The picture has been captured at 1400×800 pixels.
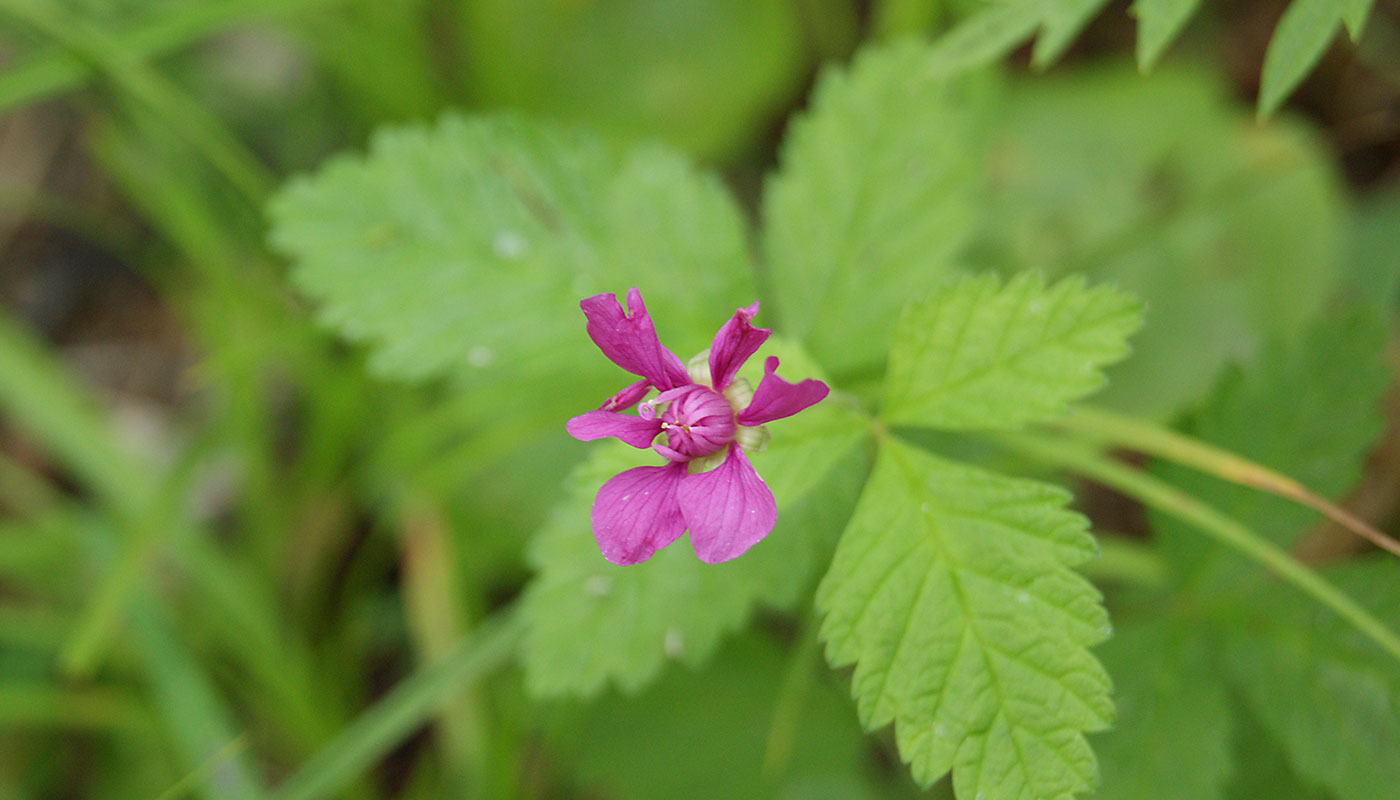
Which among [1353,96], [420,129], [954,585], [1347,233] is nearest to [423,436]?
[420,129]

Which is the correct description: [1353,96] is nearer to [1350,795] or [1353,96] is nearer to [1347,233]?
[1347,233]

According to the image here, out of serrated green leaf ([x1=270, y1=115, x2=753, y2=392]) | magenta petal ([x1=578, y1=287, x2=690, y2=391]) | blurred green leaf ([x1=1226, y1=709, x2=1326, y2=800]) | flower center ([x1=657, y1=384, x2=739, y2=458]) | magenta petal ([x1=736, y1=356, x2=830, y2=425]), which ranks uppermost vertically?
serrated green leaf ([x1=270, y1=115, x2=753, y2=392])

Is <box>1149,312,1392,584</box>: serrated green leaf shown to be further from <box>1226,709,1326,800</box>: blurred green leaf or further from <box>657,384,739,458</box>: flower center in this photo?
<box>657,384,739,458</box>: flower center

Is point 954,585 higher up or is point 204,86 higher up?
point 204,86

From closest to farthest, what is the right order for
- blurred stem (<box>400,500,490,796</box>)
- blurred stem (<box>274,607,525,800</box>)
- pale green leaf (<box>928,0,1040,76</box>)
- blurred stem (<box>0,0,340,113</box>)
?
pale green leaf (<box>928,0,1040,76</box>) → blurred stem (<box>274,607,525,800</box>) → blurred stem (<box>0,0,340,113</box>) → blurred stem (<box>400,500,490,796</box>)

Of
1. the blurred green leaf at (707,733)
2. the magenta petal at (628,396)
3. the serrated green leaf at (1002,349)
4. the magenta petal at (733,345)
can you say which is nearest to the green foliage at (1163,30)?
the serrated green leaf at (1002,349)

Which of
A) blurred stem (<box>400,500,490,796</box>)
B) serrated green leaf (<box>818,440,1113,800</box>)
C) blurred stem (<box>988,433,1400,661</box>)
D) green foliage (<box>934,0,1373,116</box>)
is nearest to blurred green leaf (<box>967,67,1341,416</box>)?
blurred stem (<box>988,433,1400,661</box>)
